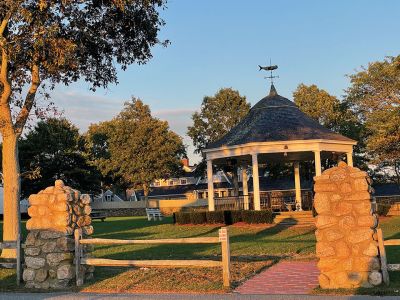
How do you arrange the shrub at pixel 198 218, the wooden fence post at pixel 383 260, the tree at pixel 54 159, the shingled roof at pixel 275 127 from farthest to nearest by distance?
the tree at pixel 54 159
the shingled roof at pixel 275 127
the shrub at pixel 198 218
the wooden fence post at pixel 383 260

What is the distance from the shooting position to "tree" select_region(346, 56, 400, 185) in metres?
29.8

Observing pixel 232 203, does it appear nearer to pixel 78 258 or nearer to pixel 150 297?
pixel 78 258

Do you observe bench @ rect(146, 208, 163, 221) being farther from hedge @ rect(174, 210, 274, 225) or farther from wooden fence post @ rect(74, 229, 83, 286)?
wooden fence post @ rect(74, 229, 83, 286)

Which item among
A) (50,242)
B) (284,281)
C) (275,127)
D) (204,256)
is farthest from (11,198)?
(275,127)

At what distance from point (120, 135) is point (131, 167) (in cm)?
393

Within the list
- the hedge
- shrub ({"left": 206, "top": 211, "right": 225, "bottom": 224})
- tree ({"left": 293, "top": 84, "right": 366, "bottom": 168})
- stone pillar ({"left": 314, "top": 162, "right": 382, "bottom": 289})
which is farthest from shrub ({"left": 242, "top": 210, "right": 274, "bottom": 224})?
tree ({"left": 293, "top": 84, "right": 366, "bottom": 168})

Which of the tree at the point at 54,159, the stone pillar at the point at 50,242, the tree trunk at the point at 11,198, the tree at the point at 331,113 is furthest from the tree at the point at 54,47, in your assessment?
the tree at the point at 54,159

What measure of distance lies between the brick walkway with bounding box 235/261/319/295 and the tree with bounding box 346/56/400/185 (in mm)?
19903

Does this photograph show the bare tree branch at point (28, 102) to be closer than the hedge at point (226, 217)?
Yes

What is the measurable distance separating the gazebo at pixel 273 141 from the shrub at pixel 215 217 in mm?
1668

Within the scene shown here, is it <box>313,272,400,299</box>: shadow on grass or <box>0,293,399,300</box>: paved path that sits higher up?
<box>313,272,400,299</box>: shadow on grass

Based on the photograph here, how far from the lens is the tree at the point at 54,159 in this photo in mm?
49375

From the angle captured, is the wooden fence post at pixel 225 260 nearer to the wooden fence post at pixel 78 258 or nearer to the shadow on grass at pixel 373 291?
the shadow on grass at pixel 373 291

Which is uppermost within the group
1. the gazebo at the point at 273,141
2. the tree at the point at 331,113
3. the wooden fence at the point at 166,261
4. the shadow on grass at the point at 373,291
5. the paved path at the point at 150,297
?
the tree at the point at 331,113
